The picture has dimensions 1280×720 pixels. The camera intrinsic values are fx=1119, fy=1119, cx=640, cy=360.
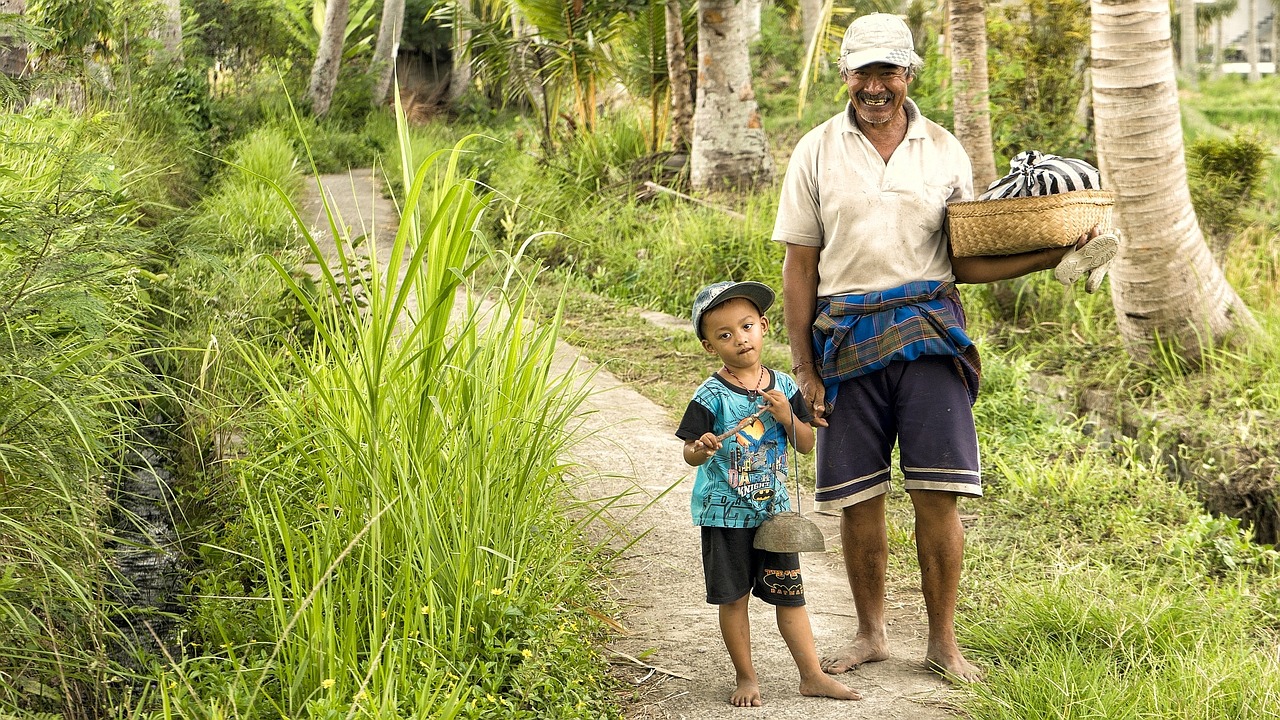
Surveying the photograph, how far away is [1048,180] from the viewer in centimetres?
319

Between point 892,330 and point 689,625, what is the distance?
1298 millimetres

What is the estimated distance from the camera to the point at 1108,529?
507cm

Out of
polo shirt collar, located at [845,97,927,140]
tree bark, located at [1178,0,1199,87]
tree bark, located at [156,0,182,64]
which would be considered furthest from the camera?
tree bark, located at [1178,0,1199,87]

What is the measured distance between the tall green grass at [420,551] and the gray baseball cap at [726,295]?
56 centimetres

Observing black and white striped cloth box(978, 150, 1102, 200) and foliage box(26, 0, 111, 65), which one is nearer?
black and white striped cloth box(978, 150, 1102, 200)

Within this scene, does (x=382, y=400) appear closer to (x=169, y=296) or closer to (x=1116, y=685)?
(x=1116, y=685)

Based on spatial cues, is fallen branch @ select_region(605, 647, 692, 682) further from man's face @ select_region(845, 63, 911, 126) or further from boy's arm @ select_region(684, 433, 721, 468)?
man's face @ select_region(845, 63, 911, 126)

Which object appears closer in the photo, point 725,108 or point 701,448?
point 701,448

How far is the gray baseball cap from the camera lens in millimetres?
3131

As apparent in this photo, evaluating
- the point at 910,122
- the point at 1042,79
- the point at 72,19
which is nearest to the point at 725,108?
the point at 1042,79

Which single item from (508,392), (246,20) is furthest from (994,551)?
(246,20)

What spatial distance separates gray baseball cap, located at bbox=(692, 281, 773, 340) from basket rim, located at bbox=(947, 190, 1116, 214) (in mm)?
613

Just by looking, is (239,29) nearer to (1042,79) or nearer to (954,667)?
(1042,79)

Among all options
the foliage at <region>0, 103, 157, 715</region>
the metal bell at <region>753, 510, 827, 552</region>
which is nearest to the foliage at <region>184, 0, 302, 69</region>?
the foliage at <region>0, 103, 157, 715</region>
